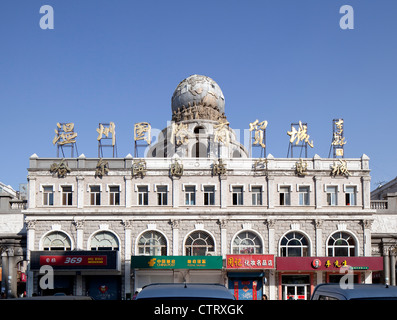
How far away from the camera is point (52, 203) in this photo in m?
42.6

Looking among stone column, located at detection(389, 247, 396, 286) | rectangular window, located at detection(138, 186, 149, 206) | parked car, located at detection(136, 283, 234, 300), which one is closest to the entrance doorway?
stone column, located at detection(389, 247, 396, 286)

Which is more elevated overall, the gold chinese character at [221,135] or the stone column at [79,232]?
the gold chinese character at [221,135]

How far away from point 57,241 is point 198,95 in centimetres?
2151

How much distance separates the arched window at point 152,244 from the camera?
4191cm

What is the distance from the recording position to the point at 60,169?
4262 centimetres

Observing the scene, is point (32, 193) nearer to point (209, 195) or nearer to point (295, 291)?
point (209, 195)

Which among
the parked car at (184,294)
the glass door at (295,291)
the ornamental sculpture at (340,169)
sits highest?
the ornamental sculpture at (340,169)

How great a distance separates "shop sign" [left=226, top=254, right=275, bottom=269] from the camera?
40312 millimetres

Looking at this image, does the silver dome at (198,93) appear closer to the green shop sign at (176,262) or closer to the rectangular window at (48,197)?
the rectangular window at (48,197)

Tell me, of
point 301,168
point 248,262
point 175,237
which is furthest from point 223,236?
point 301,168

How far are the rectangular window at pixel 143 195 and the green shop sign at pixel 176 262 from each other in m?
4.57

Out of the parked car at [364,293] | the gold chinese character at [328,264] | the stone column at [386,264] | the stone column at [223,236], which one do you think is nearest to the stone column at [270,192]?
the stone column at [223,236]

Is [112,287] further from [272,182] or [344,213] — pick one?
[344,213]
